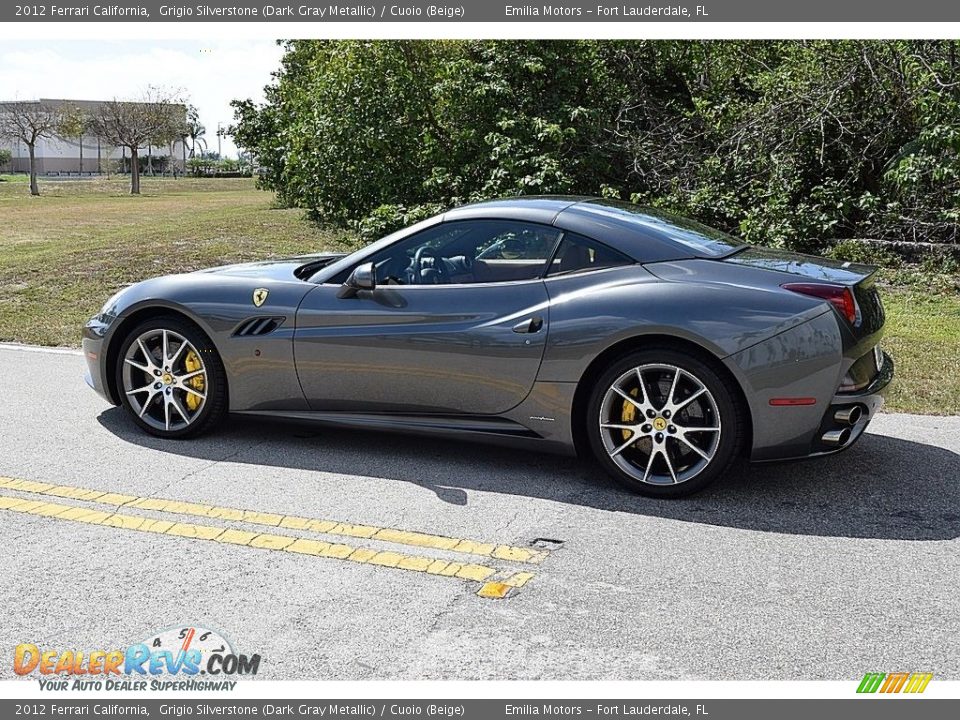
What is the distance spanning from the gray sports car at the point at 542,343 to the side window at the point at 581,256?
0.03 feet

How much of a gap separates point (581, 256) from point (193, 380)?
2306 millimetres

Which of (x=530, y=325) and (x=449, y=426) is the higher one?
(x=530, y=325)

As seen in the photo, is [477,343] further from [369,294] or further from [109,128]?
[109,128]

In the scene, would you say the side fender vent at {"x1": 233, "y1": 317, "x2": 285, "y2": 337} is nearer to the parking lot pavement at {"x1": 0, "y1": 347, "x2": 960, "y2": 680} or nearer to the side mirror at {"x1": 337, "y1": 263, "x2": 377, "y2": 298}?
the side mirror at {"x1": 337, "y1": 263, "x2": 377, "y2": 298}

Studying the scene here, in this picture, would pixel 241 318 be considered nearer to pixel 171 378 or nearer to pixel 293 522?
pixel 171 378

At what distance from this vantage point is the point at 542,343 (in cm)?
519

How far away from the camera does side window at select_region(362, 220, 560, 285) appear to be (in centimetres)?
546

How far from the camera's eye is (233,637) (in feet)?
11.8

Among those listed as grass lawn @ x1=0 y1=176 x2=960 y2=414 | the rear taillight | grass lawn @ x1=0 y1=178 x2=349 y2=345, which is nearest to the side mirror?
the rear taillight

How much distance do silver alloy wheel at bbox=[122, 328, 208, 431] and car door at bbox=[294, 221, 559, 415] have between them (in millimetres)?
727

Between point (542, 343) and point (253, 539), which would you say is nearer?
point (253, 539)

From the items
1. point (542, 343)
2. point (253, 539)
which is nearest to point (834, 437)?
point (542, 343)

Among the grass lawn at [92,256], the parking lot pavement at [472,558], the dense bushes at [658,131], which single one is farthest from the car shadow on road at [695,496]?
the dense bushes at [658,131]
